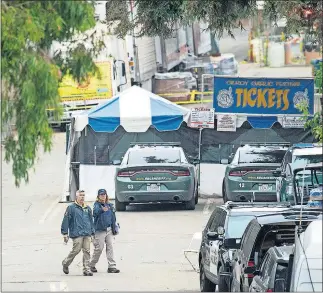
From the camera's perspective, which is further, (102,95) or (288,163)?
(102,95)

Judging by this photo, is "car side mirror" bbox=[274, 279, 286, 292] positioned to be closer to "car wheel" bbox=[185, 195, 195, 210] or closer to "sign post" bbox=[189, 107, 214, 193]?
"car wheel" bbox=[185, 195, 195, 210]

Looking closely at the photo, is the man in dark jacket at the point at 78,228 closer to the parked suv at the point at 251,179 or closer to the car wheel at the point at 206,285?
the car wheel at the point at 206,285

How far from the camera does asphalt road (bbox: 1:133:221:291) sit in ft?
59.9

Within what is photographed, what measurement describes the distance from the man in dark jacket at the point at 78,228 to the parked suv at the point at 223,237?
2.39 meters

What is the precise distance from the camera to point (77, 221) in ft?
62.8

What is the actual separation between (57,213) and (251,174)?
457cm

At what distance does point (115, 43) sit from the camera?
4647 cm

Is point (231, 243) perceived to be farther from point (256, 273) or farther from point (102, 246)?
point (102, 246)

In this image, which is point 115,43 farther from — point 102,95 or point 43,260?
point 43,260

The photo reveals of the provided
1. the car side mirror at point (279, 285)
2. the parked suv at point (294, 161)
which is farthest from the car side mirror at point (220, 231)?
the car side mirror at point (279, 285)

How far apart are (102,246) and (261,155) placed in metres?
8.64

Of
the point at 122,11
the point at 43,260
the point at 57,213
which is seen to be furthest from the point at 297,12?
the point at 57,213

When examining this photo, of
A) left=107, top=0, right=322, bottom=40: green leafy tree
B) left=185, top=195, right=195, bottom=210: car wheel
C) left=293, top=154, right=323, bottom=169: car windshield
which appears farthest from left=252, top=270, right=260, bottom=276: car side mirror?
left=185, top=195, right=195, bottom=210: car wheel

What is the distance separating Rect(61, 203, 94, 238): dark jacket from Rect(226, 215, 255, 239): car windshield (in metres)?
3.22
